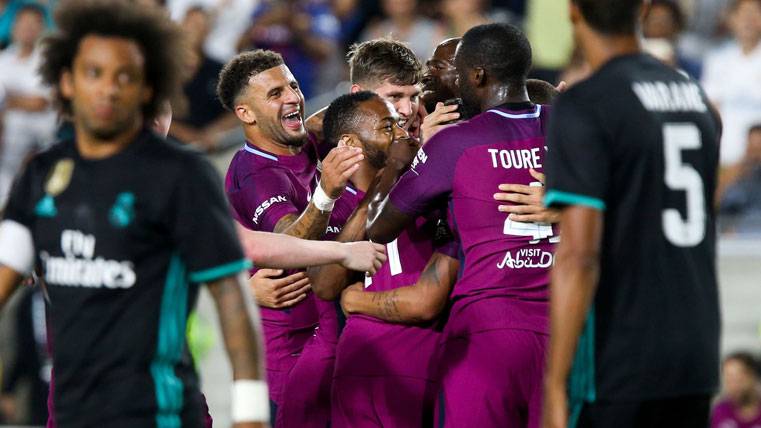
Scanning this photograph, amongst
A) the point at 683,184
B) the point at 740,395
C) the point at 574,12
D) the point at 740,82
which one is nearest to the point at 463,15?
the point at 740,82

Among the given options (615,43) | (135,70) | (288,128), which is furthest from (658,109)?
(288,128)

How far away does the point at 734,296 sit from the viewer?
11.1 m

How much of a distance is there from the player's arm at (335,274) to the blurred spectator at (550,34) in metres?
6.26

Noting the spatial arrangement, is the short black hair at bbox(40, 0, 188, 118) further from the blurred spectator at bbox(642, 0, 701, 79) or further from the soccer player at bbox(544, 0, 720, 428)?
the blurred spectator at bbox(642, 0, 701, 79)

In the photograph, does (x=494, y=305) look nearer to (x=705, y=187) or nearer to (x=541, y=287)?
(x=541, y=287)

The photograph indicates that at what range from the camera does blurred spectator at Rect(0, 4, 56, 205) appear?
11.6 metres

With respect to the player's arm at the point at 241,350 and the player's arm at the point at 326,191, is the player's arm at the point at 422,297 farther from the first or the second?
the player's arm at the point at 241,350

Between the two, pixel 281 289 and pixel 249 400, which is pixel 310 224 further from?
pixel 249 400

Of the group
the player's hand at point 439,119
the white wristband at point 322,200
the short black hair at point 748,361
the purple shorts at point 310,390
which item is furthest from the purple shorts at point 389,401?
the short black hair at point 748,361

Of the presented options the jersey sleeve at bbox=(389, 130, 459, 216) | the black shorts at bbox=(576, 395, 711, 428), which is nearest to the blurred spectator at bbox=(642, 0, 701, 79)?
the jersey sleeve at bbox=(389, 130, 459, 216)

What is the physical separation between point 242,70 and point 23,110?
18.6 ft

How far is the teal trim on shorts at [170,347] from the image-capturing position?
3787mm

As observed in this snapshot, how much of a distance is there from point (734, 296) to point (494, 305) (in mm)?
6255

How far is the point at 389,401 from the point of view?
5.82 metres
